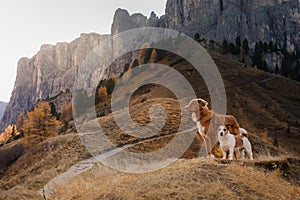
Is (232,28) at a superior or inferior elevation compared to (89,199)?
superior

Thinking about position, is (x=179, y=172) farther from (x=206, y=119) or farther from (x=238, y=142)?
(x=238, y=142)

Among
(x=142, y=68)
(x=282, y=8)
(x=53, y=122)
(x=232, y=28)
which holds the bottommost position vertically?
(x=53, y=122)

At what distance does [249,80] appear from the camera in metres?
79.3

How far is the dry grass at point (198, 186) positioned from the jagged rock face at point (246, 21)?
159 meters

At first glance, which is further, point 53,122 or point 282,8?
point 282,8

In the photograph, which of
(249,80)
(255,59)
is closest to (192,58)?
(249,80)

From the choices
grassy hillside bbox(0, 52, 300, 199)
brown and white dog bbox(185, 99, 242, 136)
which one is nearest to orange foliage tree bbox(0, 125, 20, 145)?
grassy hillside bbox(0, 52, 300, 199)

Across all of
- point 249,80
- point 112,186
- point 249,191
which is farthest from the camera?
point 249,80

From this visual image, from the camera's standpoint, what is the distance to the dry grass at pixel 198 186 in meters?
7.38

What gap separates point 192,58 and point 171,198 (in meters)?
81.6

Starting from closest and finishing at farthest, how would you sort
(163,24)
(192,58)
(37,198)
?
1. (37,198)
2. (192,58)
3. (163,24)

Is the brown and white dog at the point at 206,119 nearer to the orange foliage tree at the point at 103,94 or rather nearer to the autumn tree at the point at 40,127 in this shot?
the autumn tree at the point at 40,127

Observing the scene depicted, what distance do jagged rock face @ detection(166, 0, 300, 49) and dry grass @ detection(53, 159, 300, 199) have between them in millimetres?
158887

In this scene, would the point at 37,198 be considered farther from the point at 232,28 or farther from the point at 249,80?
the point at 232,28
